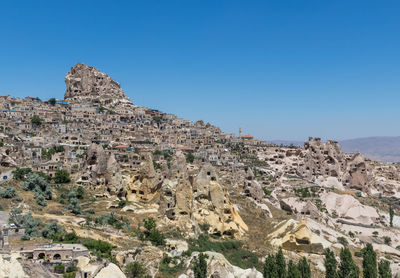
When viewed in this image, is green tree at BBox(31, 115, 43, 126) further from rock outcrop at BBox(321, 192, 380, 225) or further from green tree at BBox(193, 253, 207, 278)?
green tree at BBox(193, 253, 207, 278)

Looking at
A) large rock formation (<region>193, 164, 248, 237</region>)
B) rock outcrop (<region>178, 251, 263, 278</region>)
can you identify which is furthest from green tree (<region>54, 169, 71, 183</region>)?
rock outcrop (<region>178, 251, 263, 278</region>)

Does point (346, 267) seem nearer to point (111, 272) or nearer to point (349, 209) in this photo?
point (111, 272)

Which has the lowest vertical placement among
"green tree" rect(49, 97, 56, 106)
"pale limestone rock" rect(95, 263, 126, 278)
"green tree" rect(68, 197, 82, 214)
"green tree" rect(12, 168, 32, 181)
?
"pale limestone rock" rect(95, 263, 126, 278)

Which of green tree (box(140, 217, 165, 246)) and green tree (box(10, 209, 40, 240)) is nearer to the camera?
green tree (box(10, 209, 40, 240))

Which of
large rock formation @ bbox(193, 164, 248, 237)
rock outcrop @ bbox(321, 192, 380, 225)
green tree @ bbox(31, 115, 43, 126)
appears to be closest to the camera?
large rock formation @ bbox(193, 164, 248, 237)

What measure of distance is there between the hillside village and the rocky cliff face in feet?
61.2

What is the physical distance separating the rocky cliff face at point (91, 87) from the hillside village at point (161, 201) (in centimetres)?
1866

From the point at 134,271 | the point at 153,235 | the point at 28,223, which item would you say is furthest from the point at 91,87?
the point at 134,271

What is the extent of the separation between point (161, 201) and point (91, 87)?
106489 millimetres

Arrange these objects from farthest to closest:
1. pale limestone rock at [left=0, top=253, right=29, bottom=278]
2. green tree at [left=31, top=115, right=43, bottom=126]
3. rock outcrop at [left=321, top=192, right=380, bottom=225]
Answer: green tree at [left=31, top=115, right=43, bottom=126] < rock outcrop at [left=321, top=192, right=380, bottom=225] < pale limestone rock at [left=0, top=253, right=29, bottom=278]

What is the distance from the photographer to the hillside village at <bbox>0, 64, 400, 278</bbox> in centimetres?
3080

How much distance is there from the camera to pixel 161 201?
A: 41.6 metres

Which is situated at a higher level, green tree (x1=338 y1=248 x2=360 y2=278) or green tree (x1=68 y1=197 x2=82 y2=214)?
green tree (x1=68 y1=197 x2=82 y2=214)

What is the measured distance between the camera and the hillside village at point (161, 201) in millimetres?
30797
